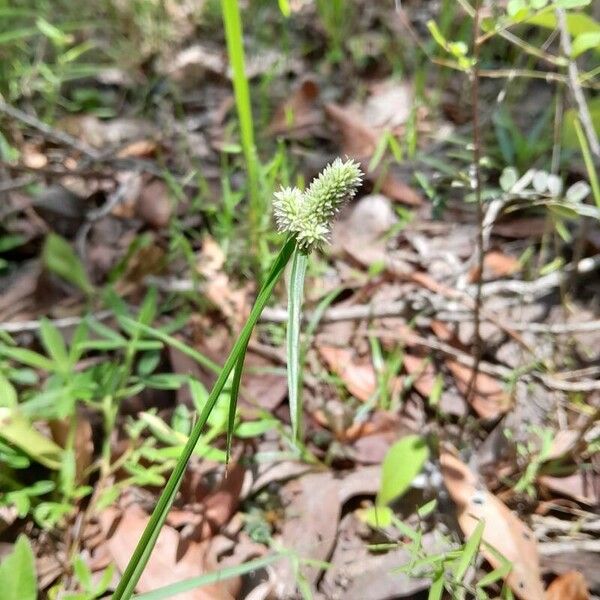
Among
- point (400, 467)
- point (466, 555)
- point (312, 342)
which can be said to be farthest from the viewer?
point (312, 342)

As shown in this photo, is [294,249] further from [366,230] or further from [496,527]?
[366,230]

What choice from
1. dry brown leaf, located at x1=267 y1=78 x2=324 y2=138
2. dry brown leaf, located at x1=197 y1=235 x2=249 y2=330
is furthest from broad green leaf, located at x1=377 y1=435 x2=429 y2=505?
dry brown leaf, located at x1=267 y1=78 x2=324 y2=138

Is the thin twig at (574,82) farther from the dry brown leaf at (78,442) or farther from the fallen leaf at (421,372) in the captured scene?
the dry brown leaf at (78,442)

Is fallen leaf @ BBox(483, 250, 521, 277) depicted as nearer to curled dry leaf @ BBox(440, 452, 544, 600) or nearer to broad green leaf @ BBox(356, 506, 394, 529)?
curled dry leaf @ BBox(440, 452, 544, 600)

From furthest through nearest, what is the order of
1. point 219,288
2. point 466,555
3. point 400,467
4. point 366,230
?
point 366,230 → point 219,288 → point 400,467 → point 466,555

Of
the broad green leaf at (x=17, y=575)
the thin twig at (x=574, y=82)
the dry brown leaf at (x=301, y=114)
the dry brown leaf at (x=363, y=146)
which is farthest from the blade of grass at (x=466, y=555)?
the dry brown leaf at (x=301, y=114)

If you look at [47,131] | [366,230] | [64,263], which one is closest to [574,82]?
[366,230]

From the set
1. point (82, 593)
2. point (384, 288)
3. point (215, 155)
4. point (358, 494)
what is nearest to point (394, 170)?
point (384, 288)
